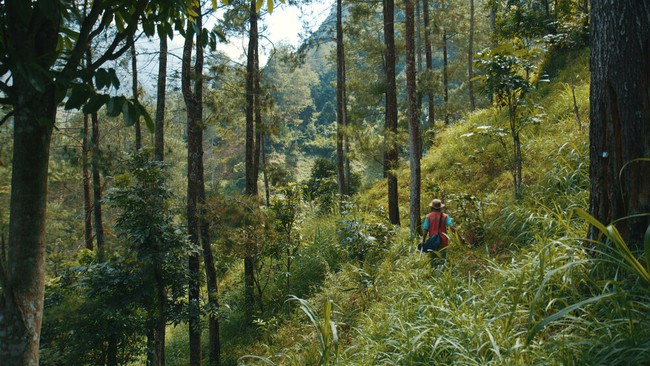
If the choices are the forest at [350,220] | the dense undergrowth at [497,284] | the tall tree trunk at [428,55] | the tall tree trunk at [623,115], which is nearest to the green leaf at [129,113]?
the forest at [350,220]

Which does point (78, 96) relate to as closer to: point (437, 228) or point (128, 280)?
point (437, 228)

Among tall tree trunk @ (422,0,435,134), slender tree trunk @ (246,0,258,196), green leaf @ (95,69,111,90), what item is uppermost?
tall tree trunk @ (422,0,435,134)

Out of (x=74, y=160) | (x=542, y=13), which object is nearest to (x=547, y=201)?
(x=542, y=13)

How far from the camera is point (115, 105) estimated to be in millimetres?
1304

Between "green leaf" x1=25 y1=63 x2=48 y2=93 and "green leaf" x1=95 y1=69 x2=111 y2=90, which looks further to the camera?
"green leaf" x1=95 y1=69 x2=111 y2=90

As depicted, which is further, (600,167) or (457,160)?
(457,160)

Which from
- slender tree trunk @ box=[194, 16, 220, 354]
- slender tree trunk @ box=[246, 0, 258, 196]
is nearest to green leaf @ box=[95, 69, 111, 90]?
slender tree trunk @ box=[194, 16, 220, 354]

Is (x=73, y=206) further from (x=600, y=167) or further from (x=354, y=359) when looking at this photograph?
(x=600, y=167)

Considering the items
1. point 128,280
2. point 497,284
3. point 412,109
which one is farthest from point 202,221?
point 497,284

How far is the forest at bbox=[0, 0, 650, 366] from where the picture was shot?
54.3 inches

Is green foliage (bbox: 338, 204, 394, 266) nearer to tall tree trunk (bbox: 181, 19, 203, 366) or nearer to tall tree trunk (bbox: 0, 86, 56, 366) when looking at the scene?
tall tree trunk (bbox: 181, 19, 203, 366)

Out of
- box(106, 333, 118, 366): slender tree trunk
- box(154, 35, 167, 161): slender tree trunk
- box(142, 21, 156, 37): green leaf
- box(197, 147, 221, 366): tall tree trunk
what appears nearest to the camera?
box(142, 21, 156, 37): green leaf

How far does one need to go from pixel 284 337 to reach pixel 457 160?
685 centimetres

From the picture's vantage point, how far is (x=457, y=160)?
11.9 metres
